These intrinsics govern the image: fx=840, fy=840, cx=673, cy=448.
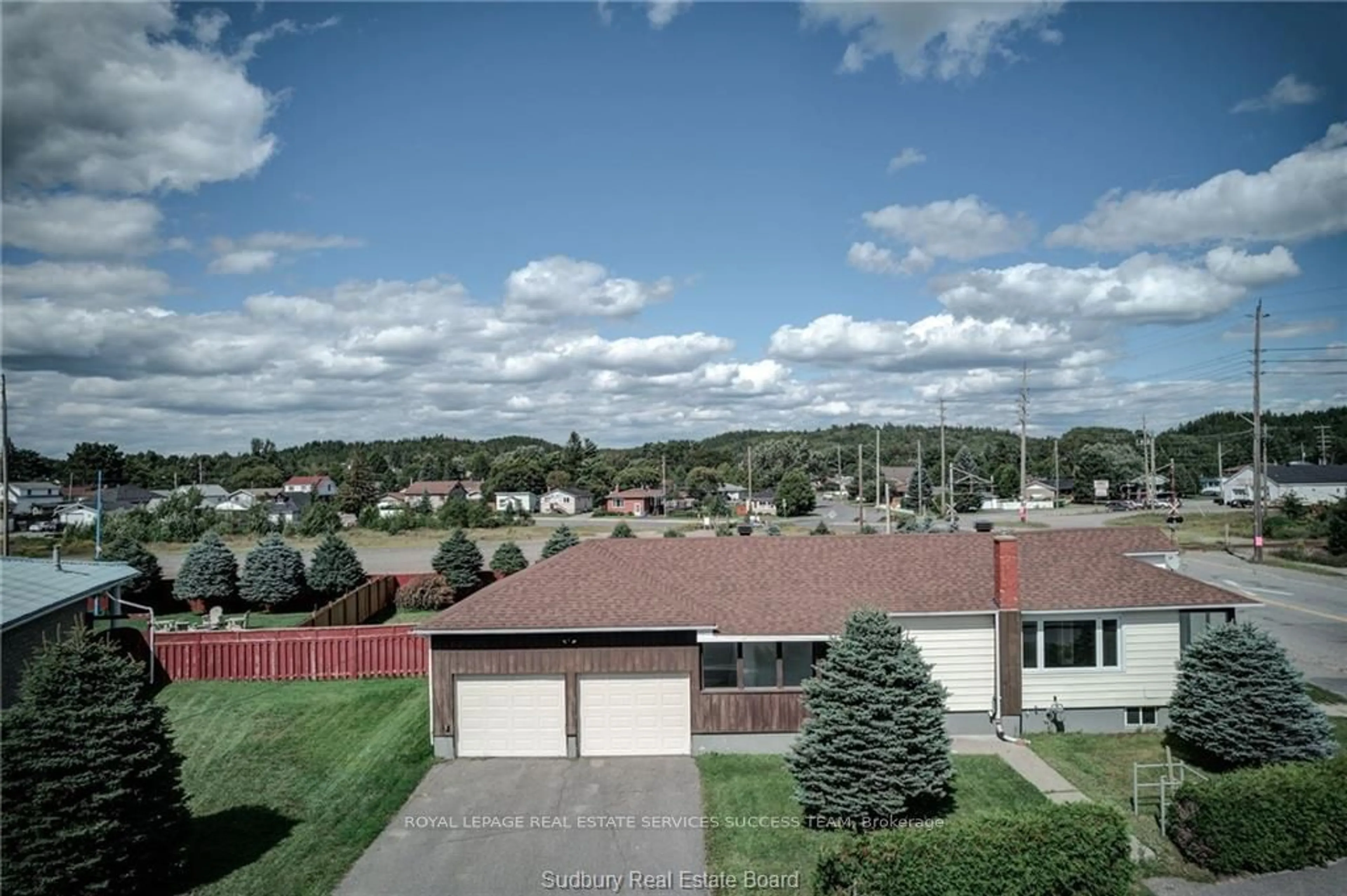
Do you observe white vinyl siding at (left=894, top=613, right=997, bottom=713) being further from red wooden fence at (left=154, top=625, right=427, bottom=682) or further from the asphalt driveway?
red wooden fence at (left=154, top=625, right=427, bottom=682)

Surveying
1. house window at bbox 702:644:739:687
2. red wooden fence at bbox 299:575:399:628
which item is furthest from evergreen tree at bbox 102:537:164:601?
house window at bbox 702:644:739:687

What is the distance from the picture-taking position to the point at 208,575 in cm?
3438

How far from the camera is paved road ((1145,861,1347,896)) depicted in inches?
446

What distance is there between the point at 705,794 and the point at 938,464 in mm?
120472

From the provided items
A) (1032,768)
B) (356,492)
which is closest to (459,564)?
(1032,768)

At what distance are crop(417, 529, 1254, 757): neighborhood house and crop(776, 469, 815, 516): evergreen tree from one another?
64702 mm

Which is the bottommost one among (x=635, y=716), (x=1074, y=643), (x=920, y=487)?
(x=635, y=716)

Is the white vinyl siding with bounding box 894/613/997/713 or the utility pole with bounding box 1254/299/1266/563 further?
the utility pole with bounding box 1254/299/1266/563

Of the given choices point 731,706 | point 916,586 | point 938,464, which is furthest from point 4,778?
point 938,464

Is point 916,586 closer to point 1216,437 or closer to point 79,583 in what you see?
point 79,583

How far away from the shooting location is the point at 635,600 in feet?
58.4

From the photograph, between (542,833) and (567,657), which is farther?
(567,657)

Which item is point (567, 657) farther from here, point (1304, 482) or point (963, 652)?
point (1304, 482)

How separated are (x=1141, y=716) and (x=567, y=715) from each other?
1268 centimetres
